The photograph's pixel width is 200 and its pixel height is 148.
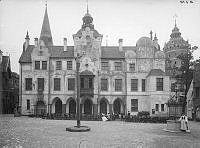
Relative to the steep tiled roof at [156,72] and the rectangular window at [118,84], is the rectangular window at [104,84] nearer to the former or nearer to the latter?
the rectangular window at [118,84]

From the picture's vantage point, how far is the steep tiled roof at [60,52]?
138 ft

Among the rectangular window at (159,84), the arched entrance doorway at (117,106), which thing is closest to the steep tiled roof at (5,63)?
the arched entrance doorway at (117,106)

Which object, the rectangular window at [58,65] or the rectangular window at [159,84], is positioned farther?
the rectangular window at [58,65]

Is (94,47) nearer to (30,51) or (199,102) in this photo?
(30,51)

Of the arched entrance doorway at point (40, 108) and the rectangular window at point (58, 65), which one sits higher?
the rectangular window at point (58, 65)

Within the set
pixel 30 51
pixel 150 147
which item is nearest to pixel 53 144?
pixel 150 147

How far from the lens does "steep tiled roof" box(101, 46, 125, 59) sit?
42.4 metres

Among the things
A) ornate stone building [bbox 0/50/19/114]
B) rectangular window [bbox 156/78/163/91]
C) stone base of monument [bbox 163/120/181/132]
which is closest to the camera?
stone base of monument [bbox 163/120/181/132]

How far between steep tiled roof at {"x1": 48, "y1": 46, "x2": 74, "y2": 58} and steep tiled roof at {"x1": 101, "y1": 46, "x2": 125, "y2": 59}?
4.95 metres

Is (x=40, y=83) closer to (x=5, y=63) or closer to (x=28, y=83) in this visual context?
(x=28, y=83)

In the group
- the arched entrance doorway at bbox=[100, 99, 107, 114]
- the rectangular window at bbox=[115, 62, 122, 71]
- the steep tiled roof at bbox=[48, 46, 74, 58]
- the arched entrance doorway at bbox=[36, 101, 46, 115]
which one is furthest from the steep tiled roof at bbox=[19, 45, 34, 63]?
the rectangular window at bbox=[115, 62, 122, 71]

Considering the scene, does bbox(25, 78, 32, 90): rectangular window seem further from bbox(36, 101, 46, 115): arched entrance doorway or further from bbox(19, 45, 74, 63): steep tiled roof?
bbox(19, 45, 74, 63): steep tiled roof

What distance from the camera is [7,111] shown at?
48.0 meters

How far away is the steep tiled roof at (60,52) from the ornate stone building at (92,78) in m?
0.15
